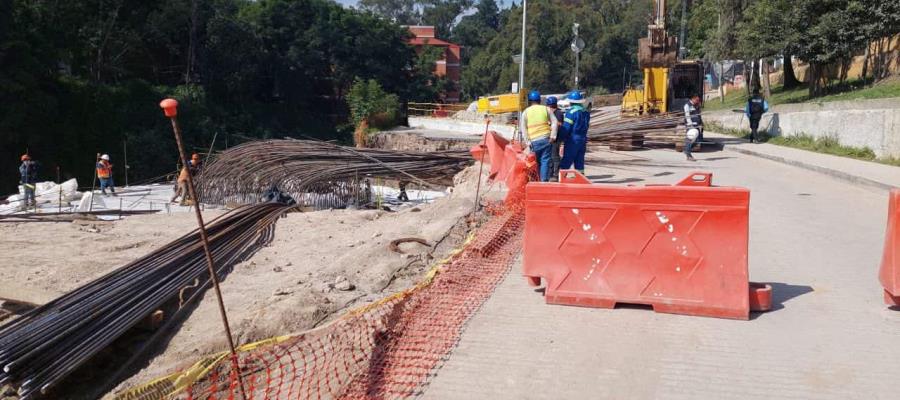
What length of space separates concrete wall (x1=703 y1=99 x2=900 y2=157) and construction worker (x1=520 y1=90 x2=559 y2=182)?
10649 mm

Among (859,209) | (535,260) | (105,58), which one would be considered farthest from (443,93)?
(535,260)

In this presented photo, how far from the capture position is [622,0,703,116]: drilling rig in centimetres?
2155

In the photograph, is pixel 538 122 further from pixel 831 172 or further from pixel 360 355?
pixel 831 172

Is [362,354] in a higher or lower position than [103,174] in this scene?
lower

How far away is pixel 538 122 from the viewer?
1089cm

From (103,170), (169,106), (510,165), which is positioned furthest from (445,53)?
(169,106)

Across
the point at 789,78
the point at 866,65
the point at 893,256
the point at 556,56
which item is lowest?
the point at 893,256

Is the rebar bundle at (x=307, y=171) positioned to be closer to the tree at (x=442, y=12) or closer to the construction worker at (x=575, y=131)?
the construction worker at (x=575, y=131)

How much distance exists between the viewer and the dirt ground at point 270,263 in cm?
688

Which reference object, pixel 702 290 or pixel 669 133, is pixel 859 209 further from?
pixel 669 133

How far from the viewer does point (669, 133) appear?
67.1 ft

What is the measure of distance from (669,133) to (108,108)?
34.7 metres

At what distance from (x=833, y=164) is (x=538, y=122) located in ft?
31.4

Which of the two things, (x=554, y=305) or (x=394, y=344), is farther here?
(x=554, y=305)
